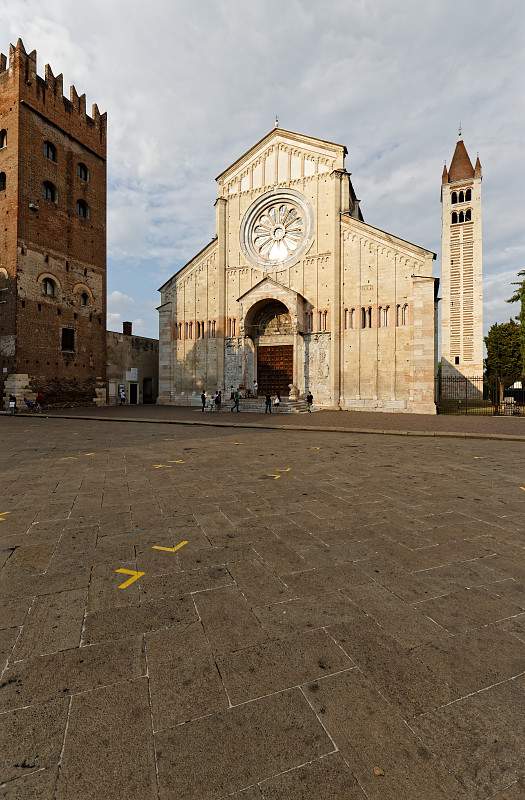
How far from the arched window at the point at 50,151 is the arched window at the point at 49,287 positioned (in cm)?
862

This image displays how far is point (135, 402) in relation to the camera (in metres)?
33.5

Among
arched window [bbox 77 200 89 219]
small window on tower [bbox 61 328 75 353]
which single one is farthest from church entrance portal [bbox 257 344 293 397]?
arched window [bbox 77 200 89 219]

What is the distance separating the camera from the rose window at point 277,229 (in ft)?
89.8

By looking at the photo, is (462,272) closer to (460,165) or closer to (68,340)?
(460,165)

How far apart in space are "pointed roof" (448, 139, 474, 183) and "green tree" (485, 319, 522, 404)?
70.2 ft

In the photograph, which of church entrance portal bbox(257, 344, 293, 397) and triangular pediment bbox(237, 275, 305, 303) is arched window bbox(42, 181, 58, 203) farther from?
church entrance portal bbox(257, 344, 293, 397)

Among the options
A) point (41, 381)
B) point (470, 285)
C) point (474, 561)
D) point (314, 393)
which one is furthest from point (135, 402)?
point (470, 285)

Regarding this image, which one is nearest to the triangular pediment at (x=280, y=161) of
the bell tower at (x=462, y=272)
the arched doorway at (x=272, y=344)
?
the arched doorway at (x=272, y=344)

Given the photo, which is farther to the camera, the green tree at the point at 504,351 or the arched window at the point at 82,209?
the green tree at the point at 504,351

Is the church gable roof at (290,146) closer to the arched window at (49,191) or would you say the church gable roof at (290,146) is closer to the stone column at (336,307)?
the stone column at (336,307)

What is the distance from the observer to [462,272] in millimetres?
49281

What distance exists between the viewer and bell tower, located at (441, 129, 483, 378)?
158ft

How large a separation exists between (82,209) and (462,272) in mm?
45330

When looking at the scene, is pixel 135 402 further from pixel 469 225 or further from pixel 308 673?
pixel 469 225
